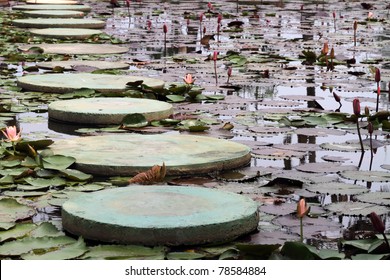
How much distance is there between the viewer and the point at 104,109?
503 cm

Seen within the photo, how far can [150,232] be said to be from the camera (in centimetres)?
293

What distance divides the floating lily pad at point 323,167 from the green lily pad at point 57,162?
0.94m

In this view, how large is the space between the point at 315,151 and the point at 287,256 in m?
1.72

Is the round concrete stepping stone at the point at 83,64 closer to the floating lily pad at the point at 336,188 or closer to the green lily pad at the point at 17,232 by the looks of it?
the floating lily pad at the point at 336,188

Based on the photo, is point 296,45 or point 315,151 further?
point 296,45

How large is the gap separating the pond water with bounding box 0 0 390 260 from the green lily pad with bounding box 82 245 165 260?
1.22ft

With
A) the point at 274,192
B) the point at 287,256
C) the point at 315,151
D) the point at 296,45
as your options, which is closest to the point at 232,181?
the point at 274,192

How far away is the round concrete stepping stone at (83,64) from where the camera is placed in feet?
23.5

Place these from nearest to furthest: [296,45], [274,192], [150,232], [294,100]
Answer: [150,232] → [274,192] → [294,100] → [296,45]

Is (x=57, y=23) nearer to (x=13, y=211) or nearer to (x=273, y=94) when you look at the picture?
(x=273, y=94)

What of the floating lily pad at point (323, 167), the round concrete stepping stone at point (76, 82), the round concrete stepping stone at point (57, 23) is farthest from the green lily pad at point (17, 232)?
the round concrete stepping stone at point (57, 23)

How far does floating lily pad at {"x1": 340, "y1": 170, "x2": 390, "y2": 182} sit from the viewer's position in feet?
12.6

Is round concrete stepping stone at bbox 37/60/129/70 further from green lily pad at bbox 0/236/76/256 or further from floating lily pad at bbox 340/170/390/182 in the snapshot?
green lily pad at bbox 0/236/76/256
